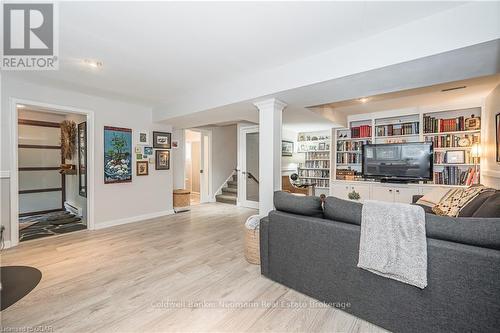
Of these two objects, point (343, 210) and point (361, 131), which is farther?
point (361, 131)

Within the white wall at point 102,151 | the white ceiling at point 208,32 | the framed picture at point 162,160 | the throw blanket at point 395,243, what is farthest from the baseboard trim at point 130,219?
the throw blanket at point 395,243

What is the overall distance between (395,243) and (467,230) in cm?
40

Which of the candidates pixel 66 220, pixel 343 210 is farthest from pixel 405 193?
pixel 66 220

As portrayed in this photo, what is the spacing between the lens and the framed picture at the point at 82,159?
4090 millimetres

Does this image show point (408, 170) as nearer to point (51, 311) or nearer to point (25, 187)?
point (51, 311)

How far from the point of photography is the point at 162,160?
497cm

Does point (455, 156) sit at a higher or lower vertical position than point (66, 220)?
higher

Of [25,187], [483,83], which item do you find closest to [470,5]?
[483,83]

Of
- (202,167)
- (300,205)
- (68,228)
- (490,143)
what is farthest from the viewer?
(202,167)

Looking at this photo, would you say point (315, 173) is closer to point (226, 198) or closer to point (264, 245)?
point (226, 198)

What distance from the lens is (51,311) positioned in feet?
5.92

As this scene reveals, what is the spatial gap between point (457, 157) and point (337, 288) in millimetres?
4090

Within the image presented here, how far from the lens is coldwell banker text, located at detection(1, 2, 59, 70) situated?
1687mm

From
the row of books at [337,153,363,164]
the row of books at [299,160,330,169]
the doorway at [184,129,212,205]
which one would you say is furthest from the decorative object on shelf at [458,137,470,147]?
the doorway at [184,129,212,205]
